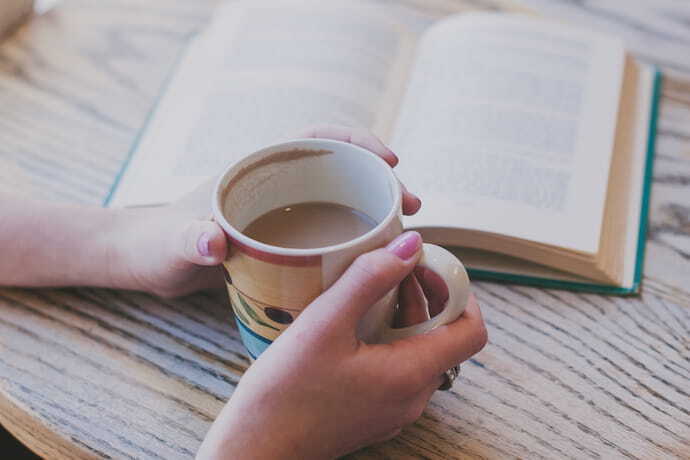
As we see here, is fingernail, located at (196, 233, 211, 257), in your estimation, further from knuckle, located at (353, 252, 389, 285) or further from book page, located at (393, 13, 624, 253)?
book page, located at (393, 13, 624, 253)

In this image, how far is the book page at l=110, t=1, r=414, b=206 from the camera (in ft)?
2.59

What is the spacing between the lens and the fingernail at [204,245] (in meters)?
0.49

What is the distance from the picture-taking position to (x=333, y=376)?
19.8 inches

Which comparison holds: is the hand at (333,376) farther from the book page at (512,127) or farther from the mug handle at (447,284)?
the book page at (512,127)

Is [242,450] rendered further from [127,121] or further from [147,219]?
[127,121]

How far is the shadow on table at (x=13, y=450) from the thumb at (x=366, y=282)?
2.08 feet

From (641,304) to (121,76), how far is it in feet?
2.32

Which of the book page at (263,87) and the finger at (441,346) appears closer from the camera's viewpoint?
the finger at (441,346)

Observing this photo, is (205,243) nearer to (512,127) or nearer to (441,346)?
(441,346)

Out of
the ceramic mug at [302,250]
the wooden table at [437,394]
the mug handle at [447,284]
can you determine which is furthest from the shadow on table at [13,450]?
the mug handle at [447,284]

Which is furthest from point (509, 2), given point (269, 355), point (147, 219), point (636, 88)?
point (269, 355)

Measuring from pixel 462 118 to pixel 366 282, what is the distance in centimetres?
40

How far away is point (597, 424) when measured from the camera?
1.93ft

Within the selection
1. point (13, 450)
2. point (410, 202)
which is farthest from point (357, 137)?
point (13, 450)
